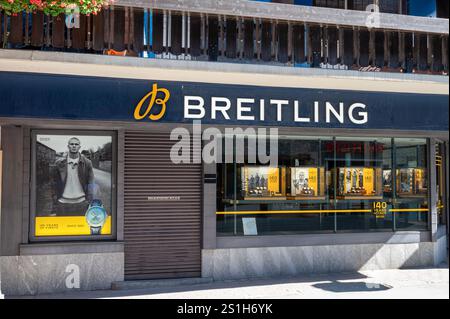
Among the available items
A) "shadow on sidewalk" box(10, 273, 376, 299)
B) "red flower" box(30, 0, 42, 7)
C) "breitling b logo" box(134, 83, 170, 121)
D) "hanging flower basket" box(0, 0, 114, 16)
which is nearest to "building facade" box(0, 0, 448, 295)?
"breitling b logo" box(134, 83, 170, 121)

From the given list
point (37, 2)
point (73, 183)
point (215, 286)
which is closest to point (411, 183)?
point (215, 286)

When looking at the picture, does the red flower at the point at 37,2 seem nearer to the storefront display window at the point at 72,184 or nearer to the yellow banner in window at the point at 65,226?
the storefront display window at the point at 72,184

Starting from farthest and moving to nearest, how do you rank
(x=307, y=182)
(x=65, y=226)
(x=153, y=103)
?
(x=307, y=182)
(x=65, y=226)
(x=153, y=103)

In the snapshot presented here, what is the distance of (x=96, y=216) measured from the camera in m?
9.25

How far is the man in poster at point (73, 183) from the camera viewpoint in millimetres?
9109

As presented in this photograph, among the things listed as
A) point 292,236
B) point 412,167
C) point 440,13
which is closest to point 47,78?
point 292,236

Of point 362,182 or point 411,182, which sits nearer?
point 362,182

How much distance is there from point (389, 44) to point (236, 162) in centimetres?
386

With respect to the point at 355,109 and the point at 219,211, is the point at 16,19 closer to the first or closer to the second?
the point at 219,211

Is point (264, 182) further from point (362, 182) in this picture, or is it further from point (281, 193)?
point (362, 182)

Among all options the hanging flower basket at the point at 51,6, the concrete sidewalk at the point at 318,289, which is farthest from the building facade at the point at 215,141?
the hanging flower basket at the point at 51,6

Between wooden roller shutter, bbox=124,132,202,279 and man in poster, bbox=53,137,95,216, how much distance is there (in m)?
0.73

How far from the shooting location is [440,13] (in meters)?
11.5

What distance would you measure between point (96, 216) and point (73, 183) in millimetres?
759
